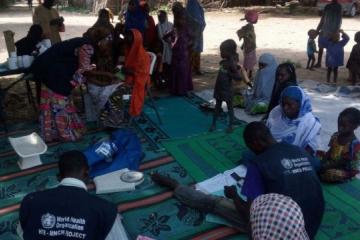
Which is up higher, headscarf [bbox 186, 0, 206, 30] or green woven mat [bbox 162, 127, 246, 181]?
headscarf [bbox 186, 0, 206, 30]

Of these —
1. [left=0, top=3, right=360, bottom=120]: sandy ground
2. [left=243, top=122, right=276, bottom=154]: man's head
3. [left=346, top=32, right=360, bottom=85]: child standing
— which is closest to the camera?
[left=243, top=122, right=276, bottom=154]: man's head

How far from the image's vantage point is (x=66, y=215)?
6.20 feet

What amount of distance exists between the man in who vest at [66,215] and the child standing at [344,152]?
244 centimetres

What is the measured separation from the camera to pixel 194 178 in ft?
13.0

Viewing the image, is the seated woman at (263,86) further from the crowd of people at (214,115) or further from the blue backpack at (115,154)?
the blue backpack at (115,154)

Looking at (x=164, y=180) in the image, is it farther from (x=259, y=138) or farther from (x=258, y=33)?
(x=258, y=33)

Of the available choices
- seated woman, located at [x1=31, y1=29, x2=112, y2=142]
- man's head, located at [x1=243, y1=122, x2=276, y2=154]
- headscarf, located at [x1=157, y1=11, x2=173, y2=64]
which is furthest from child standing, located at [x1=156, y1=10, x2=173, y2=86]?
man's head, located at [x1=243, y1=122, x2=276, y2=154]

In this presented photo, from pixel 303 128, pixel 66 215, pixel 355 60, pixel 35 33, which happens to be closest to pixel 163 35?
pixel 35 33

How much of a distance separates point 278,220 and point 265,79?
13.2ft

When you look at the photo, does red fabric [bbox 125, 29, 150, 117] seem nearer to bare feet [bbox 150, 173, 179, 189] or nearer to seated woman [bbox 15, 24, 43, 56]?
seated woman [bbox 15, 24, 43, 56]

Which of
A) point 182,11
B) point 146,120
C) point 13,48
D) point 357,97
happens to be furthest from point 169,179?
point 357,97

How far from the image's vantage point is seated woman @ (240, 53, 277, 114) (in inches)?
222

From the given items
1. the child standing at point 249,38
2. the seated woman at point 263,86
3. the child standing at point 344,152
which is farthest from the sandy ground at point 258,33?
the child standing at point 344,152

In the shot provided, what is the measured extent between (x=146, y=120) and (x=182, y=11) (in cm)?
199
